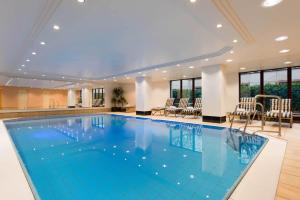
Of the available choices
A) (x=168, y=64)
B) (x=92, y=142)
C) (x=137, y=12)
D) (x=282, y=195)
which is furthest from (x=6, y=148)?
(x=168, y=64)

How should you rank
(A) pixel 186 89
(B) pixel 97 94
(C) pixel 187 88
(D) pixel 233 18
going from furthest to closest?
1. (B) pixel 97 94
2. (A) pixel 186 89
3. (C) pixel 187 88
4. (D) pixel 233 18

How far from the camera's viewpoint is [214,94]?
27.2ft

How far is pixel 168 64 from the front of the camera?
339 inches

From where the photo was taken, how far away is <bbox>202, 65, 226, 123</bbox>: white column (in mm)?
8148

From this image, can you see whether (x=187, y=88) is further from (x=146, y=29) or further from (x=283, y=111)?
(x=146, y=29)

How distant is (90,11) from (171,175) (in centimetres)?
343

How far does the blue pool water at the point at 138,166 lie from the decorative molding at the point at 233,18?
2804 millimetres

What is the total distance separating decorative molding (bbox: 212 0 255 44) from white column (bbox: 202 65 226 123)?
3.40m

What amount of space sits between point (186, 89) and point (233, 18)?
980cm

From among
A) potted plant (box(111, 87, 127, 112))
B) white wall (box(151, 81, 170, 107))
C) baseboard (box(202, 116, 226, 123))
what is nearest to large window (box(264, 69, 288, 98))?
baseboard (box(202, 116, 226, 123))

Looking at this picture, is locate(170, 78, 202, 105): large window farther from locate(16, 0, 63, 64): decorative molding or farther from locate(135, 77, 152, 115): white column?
locate(16, 0, 63, 64): decorative molding

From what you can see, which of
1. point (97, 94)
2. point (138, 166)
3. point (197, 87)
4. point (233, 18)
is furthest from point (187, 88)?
point (97, 94)

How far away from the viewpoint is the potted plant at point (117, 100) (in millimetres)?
15945

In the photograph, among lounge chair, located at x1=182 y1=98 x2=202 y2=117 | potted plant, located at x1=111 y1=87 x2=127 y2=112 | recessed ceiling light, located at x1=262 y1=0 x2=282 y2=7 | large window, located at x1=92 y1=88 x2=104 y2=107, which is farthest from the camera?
large window, located at x1=92 y1=88 x2=104 y2=107
